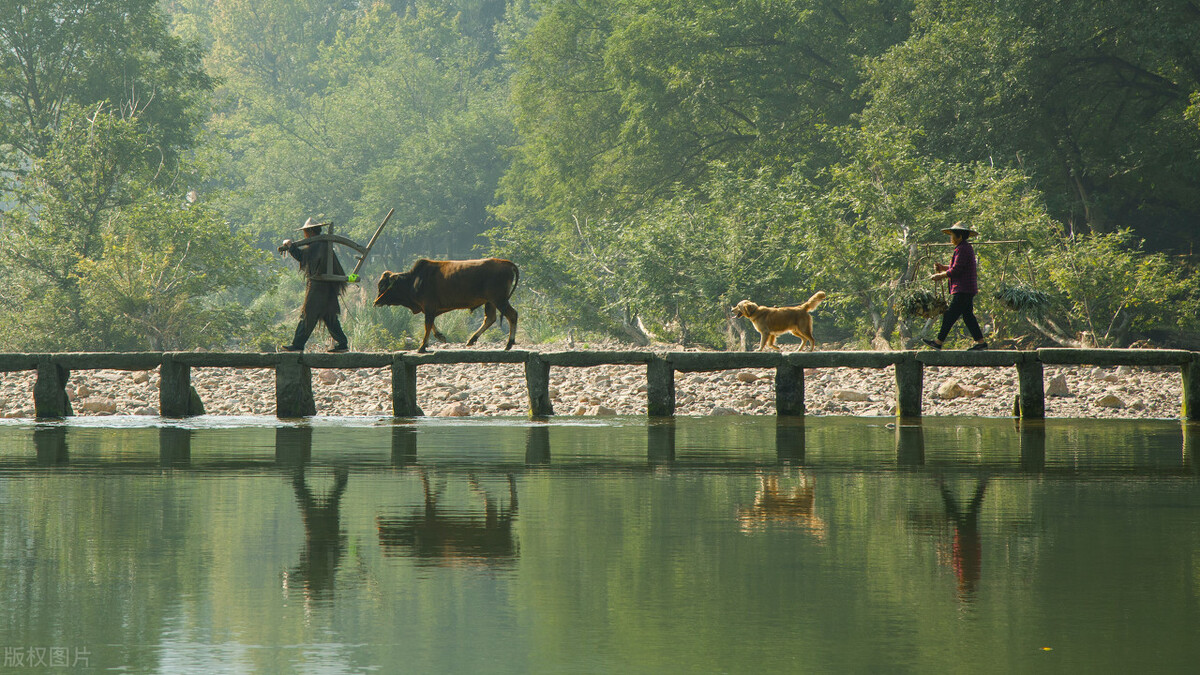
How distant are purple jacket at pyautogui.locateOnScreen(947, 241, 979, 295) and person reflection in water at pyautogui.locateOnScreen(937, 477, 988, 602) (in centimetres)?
606

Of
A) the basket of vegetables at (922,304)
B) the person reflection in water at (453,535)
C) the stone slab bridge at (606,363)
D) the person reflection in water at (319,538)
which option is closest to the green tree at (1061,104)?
the basket of vegetables at (922,304)

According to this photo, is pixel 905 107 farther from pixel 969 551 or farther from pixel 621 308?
pixel 969 551

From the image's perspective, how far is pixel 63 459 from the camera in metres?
11.3

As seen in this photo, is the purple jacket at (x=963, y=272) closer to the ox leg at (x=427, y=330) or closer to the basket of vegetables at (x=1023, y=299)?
the basket of vegetables at (x=1023, y=299)

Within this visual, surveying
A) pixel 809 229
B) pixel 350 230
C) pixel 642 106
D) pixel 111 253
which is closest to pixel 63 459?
pixel 809 229

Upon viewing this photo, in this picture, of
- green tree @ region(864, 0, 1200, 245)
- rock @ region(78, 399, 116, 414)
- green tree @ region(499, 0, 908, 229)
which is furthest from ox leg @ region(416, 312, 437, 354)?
green tree @ region(499, 0, 908, 229)

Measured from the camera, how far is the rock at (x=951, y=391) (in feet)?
64.1

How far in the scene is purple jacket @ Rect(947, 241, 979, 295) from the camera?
14953 millimetres

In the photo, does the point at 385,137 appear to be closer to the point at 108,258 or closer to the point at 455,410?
the point at 108,258

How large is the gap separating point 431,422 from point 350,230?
152ft

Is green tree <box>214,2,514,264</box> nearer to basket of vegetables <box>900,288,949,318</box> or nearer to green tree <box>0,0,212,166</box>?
green tree <box>0,0,212,166</box>

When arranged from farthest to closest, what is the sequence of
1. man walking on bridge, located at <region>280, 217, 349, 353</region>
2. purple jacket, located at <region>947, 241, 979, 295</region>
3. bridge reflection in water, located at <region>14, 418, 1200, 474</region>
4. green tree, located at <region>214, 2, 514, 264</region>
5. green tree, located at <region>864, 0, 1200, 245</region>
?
green tree, located at <region>214, 2, 514, 264</region> → green tree, located at <region>864, 0, 1200, 245</region> → man walking on bridge, located at <region>280, 217, 349, 353</region> → purple jacket, located at <region>947, 241, 979, 295</region> → bridge reflection in water, located at <region>14, 418, 1200, 474</region>

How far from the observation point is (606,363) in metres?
15.2

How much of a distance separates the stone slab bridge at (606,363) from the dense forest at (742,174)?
1.03 metres
